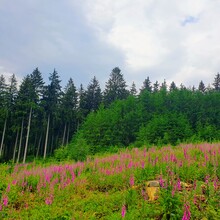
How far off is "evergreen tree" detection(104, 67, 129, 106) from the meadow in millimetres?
60786

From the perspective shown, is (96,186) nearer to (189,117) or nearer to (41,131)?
(189,117)

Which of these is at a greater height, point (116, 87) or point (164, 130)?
point (116, 87)

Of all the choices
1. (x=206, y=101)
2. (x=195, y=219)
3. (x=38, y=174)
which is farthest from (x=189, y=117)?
(x=195, y=219)

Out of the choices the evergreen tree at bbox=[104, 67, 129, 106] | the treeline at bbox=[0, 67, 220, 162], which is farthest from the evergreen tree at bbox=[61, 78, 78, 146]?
the evergreen tree at bbox=[104, 67, 129, 106]

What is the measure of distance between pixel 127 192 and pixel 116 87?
66248 millimetres

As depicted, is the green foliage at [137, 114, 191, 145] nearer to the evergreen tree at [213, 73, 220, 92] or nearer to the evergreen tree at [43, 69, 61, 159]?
the evergreen tree at [43, 69, 61, 159]

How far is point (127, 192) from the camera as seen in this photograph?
24.3 feet

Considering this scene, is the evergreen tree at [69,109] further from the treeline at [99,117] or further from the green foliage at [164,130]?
the green foliage at [164,130]

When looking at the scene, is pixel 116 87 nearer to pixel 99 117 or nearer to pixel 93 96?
pixel 93 96

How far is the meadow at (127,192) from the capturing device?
19.2 ft

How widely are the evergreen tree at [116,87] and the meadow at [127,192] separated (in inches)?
2393

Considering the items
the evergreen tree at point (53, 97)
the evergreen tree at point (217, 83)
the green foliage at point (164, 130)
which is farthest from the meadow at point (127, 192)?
the evergreen tree at point (217, 83)

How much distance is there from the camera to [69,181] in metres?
9.45

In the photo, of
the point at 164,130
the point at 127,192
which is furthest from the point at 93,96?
the point at 127,192
